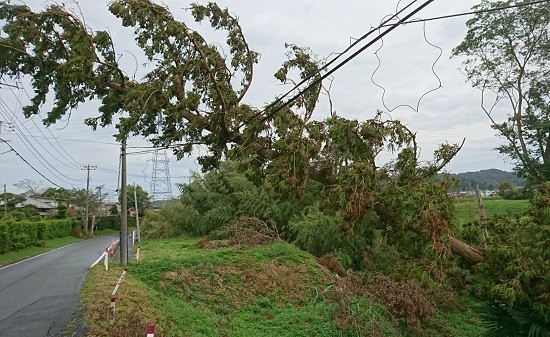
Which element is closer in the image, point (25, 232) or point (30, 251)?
point (30, 251)

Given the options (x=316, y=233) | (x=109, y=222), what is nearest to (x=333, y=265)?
(x=316, y=233)

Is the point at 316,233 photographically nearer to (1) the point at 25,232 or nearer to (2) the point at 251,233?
(2) the point at 251,233

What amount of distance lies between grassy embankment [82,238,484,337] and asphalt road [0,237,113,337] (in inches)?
19.5

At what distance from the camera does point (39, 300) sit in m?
11.9

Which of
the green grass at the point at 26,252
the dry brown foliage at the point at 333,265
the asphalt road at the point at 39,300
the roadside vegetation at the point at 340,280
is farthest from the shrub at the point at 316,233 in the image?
the green grass at the point at 26,252

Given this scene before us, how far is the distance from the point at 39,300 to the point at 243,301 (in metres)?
5.08

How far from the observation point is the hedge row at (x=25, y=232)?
26547mm

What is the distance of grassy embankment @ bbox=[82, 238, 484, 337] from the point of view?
10289 mm

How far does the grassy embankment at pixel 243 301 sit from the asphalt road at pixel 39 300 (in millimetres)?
494

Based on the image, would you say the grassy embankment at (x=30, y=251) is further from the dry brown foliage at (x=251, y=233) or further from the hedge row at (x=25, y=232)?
the dry brown foliage at (x=251, y=233)

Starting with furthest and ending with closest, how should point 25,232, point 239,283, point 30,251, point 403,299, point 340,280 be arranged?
1. point 25,232
2. point 30,251
3. point 239,283
4. point 340,280
5. point 403,299

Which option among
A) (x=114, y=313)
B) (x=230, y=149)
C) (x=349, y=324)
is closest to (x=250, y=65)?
(x=230, y=149)

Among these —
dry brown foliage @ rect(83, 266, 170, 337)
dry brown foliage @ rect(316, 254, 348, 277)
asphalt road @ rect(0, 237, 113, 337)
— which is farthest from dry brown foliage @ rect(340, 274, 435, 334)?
asphalt road @ rect(0, 237, 113, 337)

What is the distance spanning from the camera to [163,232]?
31.8 meters
